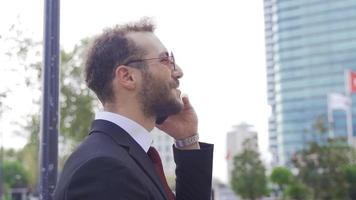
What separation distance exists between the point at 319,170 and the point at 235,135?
171 feet

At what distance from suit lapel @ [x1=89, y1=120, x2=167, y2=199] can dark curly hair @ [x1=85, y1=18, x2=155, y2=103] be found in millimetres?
132

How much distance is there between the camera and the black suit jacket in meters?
1.84

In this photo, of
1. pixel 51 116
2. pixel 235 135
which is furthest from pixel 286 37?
pixel 51 116

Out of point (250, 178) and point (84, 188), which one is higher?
point (84, 188)

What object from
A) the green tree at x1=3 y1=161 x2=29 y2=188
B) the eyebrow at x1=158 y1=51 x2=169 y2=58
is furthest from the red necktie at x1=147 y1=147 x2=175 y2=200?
the green tree at x1=3 y1=161 x2=29 y2=188

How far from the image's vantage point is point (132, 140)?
7.09 feet

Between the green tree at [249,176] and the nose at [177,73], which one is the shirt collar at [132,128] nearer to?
the nose at [177,73]

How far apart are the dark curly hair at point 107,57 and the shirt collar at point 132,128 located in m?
0.09

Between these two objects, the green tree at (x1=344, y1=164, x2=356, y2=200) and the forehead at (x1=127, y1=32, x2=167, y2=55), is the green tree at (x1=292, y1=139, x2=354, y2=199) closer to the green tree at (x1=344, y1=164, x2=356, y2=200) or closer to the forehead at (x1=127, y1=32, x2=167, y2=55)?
the green tree at (x1=344, y1=164, x2=356, y2=200)

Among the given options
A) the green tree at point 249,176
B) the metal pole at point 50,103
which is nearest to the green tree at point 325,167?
the green tree at point 249,176

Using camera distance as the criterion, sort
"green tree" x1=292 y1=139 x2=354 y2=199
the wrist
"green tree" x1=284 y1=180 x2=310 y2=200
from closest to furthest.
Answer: the wrist < "green tree" x1=292 y1=139 x2=354 y2=199 < "green tree" x1=284 y1=180 x2=310 y2=200

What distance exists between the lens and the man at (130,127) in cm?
188

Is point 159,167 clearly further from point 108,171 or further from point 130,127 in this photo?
point 108,171

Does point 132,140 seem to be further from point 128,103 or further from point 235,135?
point 235,135
